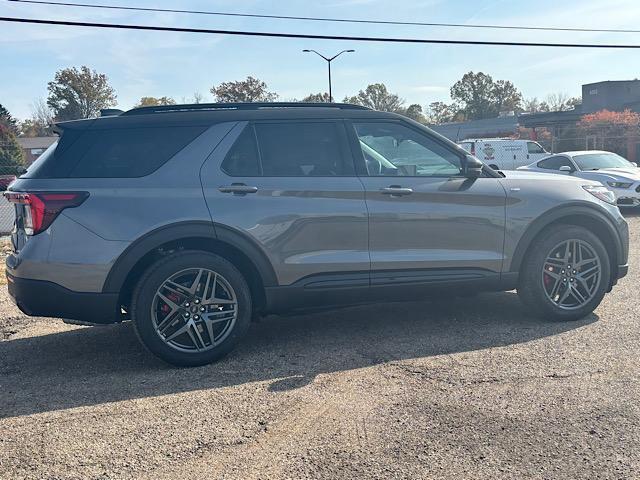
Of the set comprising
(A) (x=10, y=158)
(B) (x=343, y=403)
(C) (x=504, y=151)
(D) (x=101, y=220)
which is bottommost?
(B) (x=343, y=403)

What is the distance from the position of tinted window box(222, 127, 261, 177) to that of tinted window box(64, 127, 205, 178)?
31 centimetres

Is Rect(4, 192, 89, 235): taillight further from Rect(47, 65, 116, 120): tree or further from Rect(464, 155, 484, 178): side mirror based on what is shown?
Rect(47, 65, 116, 120): tree

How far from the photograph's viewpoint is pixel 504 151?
894 inches

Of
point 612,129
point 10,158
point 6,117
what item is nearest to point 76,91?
point 6,117

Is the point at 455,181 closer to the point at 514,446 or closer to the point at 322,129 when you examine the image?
the point at 322,129

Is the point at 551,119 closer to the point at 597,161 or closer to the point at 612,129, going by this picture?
the point at 612,129

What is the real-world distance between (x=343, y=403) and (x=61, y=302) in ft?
7.08

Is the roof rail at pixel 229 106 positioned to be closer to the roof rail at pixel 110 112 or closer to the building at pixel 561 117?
the roof rail at pixel 110 112

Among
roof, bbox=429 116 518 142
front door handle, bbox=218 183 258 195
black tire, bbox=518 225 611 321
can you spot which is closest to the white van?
black tire, bbox=518 225 611 321

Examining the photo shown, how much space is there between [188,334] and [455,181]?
99.4 inches

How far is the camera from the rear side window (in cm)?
442

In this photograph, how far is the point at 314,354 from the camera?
15.6 ft

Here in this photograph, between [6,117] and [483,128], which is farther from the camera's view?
[6,117]

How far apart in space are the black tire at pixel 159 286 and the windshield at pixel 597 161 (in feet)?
38.9
